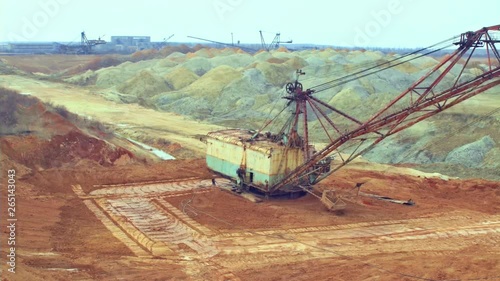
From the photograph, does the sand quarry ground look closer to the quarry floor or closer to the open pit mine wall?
the quarry floor

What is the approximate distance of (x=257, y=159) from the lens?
68.5 ft

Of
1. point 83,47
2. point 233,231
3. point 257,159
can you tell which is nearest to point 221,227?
point 233,231

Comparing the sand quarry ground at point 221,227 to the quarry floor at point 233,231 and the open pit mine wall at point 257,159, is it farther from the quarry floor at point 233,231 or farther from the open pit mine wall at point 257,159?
the open pit mine wall at point 257,159

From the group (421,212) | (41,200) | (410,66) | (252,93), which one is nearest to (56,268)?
(41,200)

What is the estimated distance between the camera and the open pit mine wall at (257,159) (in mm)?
A: 20516

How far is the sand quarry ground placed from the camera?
14086 mm

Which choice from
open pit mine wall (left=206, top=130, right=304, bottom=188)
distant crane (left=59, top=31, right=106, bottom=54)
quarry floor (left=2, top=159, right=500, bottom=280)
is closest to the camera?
quarry floor (left=2, top=159, right=500, bottom=280)

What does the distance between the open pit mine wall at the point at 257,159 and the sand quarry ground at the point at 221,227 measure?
A: 3.49ft

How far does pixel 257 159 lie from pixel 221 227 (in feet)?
13.1

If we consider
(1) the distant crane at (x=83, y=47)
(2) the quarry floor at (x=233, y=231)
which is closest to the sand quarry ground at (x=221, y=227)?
(2) the quarry floor at (x=233, y=231)

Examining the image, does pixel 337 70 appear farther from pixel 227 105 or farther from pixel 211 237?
pixel 211 237

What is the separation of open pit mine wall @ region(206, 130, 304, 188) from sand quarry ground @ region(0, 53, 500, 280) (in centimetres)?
106

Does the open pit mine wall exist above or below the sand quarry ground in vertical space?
above

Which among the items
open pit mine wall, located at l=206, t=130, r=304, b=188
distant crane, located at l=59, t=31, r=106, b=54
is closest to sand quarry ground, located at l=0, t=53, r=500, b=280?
open pit mine wall, located at l=206, t=130, r=304, b=188
